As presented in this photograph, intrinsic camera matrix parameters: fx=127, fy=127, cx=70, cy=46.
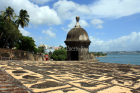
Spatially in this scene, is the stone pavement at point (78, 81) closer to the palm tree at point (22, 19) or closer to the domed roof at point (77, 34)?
the domed roof at point (77, 34)

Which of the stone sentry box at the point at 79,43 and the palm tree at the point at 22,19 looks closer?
the stone sentry box at the point at 79,43

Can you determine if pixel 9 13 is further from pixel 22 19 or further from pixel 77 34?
pixel 77 34

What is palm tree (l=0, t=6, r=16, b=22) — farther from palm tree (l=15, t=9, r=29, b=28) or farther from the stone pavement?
the stone pavement

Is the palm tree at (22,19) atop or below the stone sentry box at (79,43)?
atop

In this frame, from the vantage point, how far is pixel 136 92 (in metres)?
1.71

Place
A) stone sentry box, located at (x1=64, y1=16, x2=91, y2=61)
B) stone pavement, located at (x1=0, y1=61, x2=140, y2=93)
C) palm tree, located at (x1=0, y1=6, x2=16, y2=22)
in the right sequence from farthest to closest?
palm tree, located at (x1=0, y1=6, x2=16, y2=22)
stone sentry box, located at (x1=64, y1=16, x2=91, y2=61)
stone pavement, located at (x1=0, y1=61, x2=140, y2=93)

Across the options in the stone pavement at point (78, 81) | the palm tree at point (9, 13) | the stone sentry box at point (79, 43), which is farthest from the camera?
the palm tree at point (9, 13)

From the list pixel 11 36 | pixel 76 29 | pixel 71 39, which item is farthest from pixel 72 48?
pixel 11 36

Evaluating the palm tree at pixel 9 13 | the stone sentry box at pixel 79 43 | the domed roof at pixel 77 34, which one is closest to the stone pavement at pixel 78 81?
the stone sentry box at pixel 79 43

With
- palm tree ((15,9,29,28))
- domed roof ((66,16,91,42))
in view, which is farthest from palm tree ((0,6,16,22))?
domed roof ((66,16,91,42))

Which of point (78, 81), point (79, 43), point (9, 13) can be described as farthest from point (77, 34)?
point (9, 13)

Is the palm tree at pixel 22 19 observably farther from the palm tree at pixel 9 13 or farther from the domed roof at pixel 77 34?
the domed roof at pixel 77 34

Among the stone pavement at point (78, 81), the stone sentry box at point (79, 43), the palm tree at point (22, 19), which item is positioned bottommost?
the stone pavement at point (78, 81)

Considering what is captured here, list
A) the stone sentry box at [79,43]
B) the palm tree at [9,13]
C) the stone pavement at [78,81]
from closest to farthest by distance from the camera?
the stone pavement at [78,81], the stone sentry box at [79,43], the palm tree at [9,13]
